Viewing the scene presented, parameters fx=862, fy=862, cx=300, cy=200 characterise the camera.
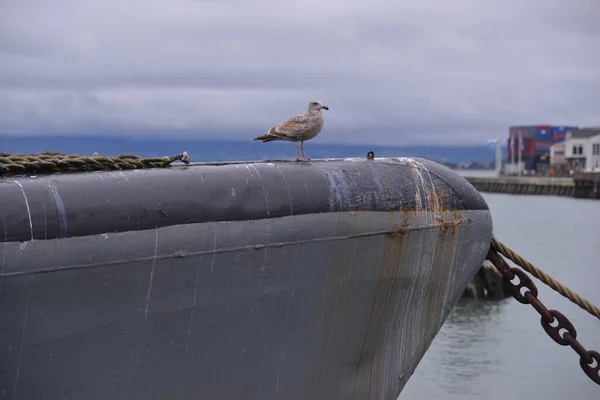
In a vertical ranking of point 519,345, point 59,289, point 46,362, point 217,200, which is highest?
point 217,200

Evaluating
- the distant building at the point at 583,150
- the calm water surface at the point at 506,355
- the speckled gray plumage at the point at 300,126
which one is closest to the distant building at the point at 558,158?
the distant building at the point at 583,150

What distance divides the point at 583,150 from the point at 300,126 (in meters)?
139

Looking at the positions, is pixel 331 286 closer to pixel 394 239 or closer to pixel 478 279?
pixel 394 239

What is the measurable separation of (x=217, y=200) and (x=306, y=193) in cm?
74

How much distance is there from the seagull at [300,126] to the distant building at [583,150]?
131m

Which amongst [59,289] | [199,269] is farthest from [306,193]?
[59,289]

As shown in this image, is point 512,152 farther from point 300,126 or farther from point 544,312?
point 300,126

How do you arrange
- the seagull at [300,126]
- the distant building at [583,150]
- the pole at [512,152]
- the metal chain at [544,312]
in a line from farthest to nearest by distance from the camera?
the pole at [512,152], the distant building at [583,150], the metal chain at [544,312], the seagull at [300,126]

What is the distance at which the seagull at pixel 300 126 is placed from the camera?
6152 millimetres

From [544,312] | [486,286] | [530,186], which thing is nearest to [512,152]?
[530,186]

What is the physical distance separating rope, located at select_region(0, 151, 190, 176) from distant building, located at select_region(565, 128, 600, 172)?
132m

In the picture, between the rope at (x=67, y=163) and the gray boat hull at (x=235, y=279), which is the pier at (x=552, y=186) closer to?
the gray boat hull at (x=235, y=279)

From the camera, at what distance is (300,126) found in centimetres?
615

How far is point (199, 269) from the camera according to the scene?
5344 millimetres
